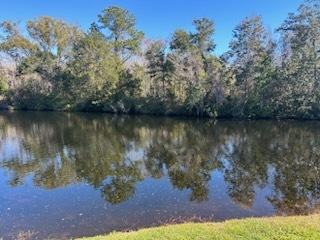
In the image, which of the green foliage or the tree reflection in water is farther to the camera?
the green foliage

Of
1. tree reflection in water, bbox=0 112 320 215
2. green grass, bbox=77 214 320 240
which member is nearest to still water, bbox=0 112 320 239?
tree reflection in water, bbox=0 112 320 215

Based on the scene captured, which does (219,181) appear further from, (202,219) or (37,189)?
(37,189)

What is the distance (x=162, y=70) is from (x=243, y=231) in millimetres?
41737

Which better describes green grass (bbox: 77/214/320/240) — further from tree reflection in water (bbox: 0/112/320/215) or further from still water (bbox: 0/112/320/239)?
tree reflection in water (bbox: 0/112/320/215)

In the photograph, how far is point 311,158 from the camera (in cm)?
1795

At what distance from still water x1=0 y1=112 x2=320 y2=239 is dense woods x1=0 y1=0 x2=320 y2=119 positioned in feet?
50.1

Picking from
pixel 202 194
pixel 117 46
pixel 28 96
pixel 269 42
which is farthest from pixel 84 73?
pixel 202 194

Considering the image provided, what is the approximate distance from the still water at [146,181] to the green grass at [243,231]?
252cm

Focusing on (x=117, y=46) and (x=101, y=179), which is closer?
(x=101, y=179)

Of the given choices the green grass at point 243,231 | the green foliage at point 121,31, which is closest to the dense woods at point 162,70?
the green foliage at point 121,31

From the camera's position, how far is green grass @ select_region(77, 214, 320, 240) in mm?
6668

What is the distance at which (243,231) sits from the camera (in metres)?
6.95

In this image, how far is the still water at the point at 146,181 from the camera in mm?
10281

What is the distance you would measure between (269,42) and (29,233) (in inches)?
1572
